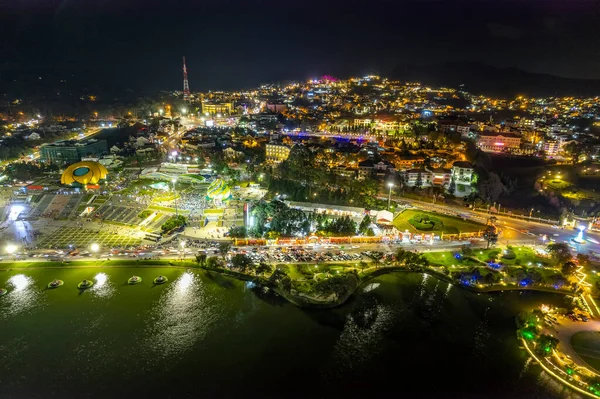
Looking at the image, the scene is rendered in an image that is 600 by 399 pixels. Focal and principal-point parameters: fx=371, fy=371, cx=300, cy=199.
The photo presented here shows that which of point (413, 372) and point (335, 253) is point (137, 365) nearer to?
point (413, 372)

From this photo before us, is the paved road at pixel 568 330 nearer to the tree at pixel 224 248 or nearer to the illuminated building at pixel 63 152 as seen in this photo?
the tree at pixel 224 248

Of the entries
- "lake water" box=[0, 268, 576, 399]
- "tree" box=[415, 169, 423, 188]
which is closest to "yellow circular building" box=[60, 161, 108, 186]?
"lake water" box=[0, 268, 576, 399]

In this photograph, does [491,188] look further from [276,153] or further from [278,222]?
[276,153]

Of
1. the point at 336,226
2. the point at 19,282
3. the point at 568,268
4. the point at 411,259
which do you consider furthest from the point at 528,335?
the point at 19,282

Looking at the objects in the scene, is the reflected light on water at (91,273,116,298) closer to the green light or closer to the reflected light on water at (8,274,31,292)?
the reflected light on water at (8,274,31,292)

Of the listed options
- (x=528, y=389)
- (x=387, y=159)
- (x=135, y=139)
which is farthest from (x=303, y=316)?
(x=135, y=139)

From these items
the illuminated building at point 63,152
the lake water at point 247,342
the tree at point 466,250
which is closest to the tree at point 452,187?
the tree at point 466,250
